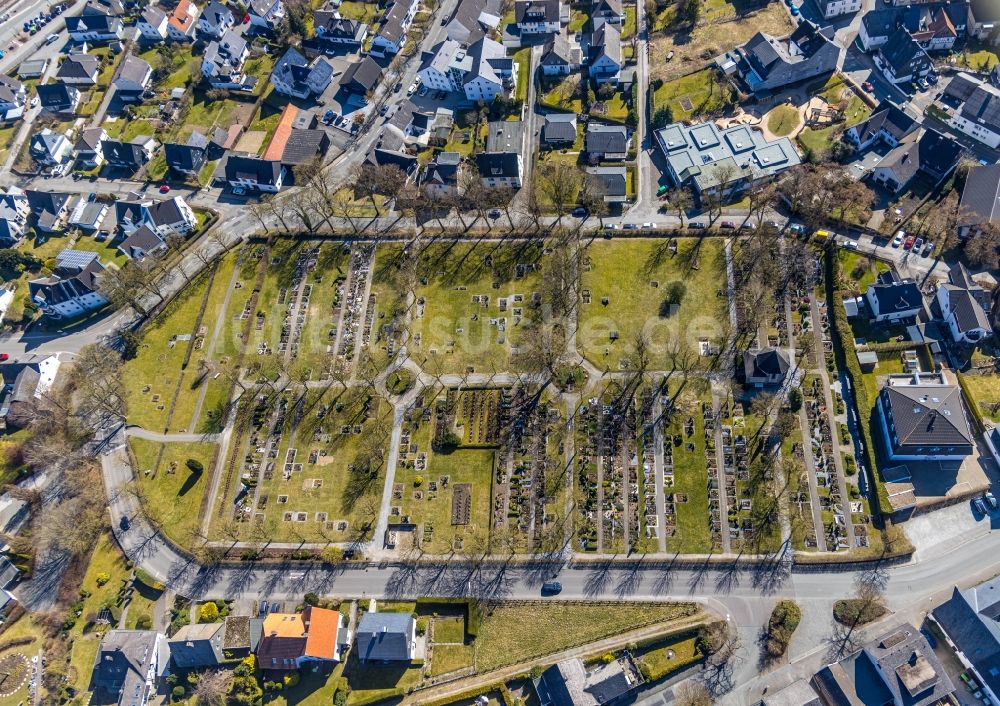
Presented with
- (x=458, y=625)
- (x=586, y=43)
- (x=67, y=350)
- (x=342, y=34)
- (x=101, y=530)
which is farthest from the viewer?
(x=342, y=34)

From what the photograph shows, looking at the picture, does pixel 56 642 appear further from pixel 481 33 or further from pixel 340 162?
pixel 481 33

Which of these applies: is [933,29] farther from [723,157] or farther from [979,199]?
[723,157]

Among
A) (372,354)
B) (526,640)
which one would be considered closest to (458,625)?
(526,640)

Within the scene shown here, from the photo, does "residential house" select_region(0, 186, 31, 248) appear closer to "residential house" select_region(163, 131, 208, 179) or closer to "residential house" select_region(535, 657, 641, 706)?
"residential house" select_region(163, 131, 208, 179)

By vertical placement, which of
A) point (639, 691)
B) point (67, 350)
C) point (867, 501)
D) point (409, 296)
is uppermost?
Result: point (409, 296)

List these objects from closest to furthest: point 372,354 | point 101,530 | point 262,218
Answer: point 101,530 → point 372,354 → point 262,218

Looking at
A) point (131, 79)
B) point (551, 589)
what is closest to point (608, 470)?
point (551, 589)

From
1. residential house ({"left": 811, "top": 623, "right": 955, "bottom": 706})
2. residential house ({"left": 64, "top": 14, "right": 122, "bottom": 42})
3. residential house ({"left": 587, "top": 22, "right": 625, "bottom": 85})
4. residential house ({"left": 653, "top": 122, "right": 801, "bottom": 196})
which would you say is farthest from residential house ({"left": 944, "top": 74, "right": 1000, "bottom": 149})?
residential house ({"left": 64, "top": 14, "right": 122, "bottom": 42})
